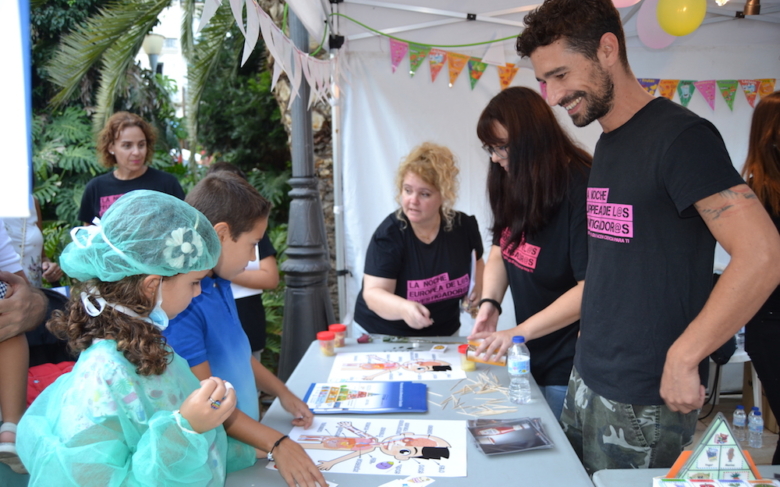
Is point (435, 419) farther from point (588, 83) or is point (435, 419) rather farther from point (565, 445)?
point (588, 83)

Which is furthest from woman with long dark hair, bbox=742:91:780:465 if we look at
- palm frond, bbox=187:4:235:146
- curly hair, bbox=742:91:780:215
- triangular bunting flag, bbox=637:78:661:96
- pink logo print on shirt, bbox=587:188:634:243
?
palm frond, bbox=187:4:235:146

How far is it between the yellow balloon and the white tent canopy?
717 millimetres

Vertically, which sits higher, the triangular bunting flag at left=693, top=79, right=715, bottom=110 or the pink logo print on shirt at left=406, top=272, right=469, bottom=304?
the triangular bunting flag at left=693, top=79, right=715, bottom=110

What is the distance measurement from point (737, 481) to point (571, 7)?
3.85 ft

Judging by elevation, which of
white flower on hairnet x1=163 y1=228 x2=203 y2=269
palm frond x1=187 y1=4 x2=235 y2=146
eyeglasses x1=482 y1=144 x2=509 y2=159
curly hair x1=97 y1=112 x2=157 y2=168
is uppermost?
palm frond x1=187 y1=4 x2=235 y2=146

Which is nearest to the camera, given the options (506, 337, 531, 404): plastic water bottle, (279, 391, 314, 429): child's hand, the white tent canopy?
(279, 391, 314, 429): child's hand

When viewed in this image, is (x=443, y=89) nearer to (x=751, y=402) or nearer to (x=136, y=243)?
(x=751, y=402)

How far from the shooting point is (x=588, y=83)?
146cm

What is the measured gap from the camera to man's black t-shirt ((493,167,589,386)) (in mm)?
1913

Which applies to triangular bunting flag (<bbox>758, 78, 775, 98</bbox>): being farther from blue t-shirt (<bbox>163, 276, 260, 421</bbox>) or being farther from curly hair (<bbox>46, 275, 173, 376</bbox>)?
curly hair (<bbox>46, 275, 173, 376</bbox>)

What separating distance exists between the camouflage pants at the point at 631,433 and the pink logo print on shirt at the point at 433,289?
109 centimetres

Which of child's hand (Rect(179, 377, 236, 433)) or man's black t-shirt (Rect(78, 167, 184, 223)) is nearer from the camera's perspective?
child's hand (Rect(179, 377, 236, 433))

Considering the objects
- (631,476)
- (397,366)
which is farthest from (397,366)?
(631,476)

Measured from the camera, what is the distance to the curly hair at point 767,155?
2.19 meters
